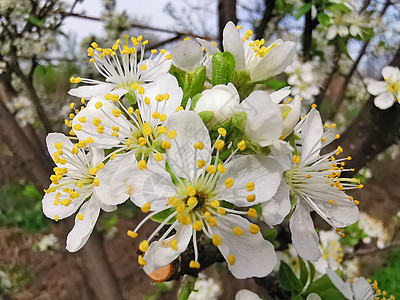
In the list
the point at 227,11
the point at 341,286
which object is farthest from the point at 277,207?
the point at 227,11

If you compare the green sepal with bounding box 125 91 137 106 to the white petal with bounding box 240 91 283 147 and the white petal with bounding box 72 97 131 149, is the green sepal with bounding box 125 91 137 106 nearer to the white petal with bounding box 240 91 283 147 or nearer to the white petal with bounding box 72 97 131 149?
the white petal with bounding box 72 97 131 149

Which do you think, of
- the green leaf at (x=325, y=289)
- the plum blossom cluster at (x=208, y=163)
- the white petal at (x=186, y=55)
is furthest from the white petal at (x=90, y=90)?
the green leaf at (x=325, y=289)

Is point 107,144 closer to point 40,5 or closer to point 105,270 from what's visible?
point 105,270

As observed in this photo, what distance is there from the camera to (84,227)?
608 millimetres

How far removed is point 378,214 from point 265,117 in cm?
473

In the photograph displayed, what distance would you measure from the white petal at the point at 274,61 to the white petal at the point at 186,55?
11 centimetres

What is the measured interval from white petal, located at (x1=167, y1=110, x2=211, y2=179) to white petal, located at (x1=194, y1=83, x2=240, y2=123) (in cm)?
3

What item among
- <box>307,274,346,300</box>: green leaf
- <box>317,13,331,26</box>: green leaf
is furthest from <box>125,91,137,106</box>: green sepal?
<box>317,13,331,26</box>: green leaf

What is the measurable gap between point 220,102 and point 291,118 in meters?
0.11

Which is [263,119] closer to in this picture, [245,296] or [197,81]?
[197,81]

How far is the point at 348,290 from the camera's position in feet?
2.56

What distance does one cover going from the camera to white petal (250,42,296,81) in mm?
603

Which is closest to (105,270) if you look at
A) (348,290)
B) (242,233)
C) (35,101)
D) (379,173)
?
(35,101)

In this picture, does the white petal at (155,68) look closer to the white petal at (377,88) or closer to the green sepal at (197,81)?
the green sepal at (197,81)
